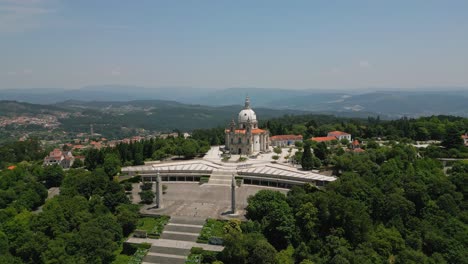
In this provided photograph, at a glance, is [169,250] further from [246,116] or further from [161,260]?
[246,116]

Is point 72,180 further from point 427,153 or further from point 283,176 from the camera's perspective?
point 427,153

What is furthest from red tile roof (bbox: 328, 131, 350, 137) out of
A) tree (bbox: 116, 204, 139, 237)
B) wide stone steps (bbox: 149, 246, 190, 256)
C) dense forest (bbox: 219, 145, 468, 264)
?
wide stone steps (bbox: 149, 246, 190, 256)

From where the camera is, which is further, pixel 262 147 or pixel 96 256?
pixel 262 147

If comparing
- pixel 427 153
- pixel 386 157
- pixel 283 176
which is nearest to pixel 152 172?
pixel 283 176

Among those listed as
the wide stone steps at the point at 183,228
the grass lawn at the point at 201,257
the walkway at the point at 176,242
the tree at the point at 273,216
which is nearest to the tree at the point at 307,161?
the tree at the point at 273,216

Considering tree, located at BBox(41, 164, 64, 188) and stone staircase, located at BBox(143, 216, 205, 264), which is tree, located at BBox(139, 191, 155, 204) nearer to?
stone staircase, located at BBox(143, 216, 205, 264)

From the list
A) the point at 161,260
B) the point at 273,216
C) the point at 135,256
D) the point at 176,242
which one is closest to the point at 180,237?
the point at 176,242
